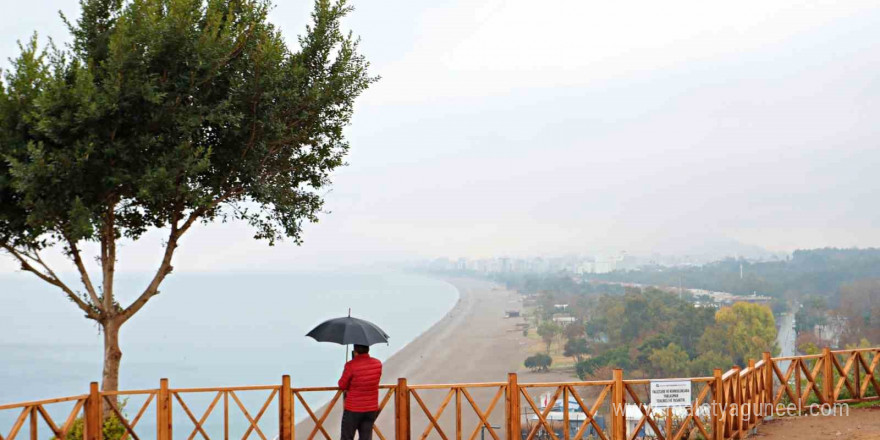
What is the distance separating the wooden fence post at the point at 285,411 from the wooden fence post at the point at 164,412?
1250mm

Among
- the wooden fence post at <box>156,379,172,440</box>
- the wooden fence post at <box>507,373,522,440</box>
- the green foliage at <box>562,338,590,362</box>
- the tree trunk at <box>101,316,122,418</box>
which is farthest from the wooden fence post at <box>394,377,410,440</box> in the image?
the green foliage at <box>562,338,590,362</box>

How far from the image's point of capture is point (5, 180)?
7.91 metres

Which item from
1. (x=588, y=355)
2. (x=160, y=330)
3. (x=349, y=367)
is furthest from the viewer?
(x=160, y=330)

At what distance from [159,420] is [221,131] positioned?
3.61 meters

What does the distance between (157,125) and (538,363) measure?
64.9m

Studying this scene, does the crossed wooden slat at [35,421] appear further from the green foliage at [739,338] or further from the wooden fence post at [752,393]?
the green foliage at [739,338]

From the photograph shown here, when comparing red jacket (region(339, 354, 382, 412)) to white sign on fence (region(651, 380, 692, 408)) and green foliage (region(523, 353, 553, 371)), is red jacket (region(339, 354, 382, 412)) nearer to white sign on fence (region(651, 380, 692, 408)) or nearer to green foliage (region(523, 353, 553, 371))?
white sign on fence (region(651, 380, 692, 408))

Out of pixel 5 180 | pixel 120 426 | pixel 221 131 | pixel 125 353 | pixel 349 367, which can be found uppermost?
pixel 221 131

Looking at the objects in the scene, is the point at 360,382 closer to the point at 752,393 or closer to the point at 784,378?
the point at 752,393

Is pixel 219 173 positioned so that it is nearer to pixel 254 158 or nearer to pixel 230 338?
pixel 254 158

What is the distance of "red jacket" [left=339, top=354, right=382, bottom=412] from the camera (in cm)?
733

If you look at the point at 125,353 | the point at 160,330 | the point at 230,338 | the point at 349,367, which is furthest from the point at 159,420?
the point at 160,330

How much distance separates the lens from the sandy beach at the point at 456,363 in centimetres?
4391

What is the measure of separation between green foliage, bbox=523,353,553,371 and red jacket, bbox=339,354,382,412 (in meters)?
64.1
